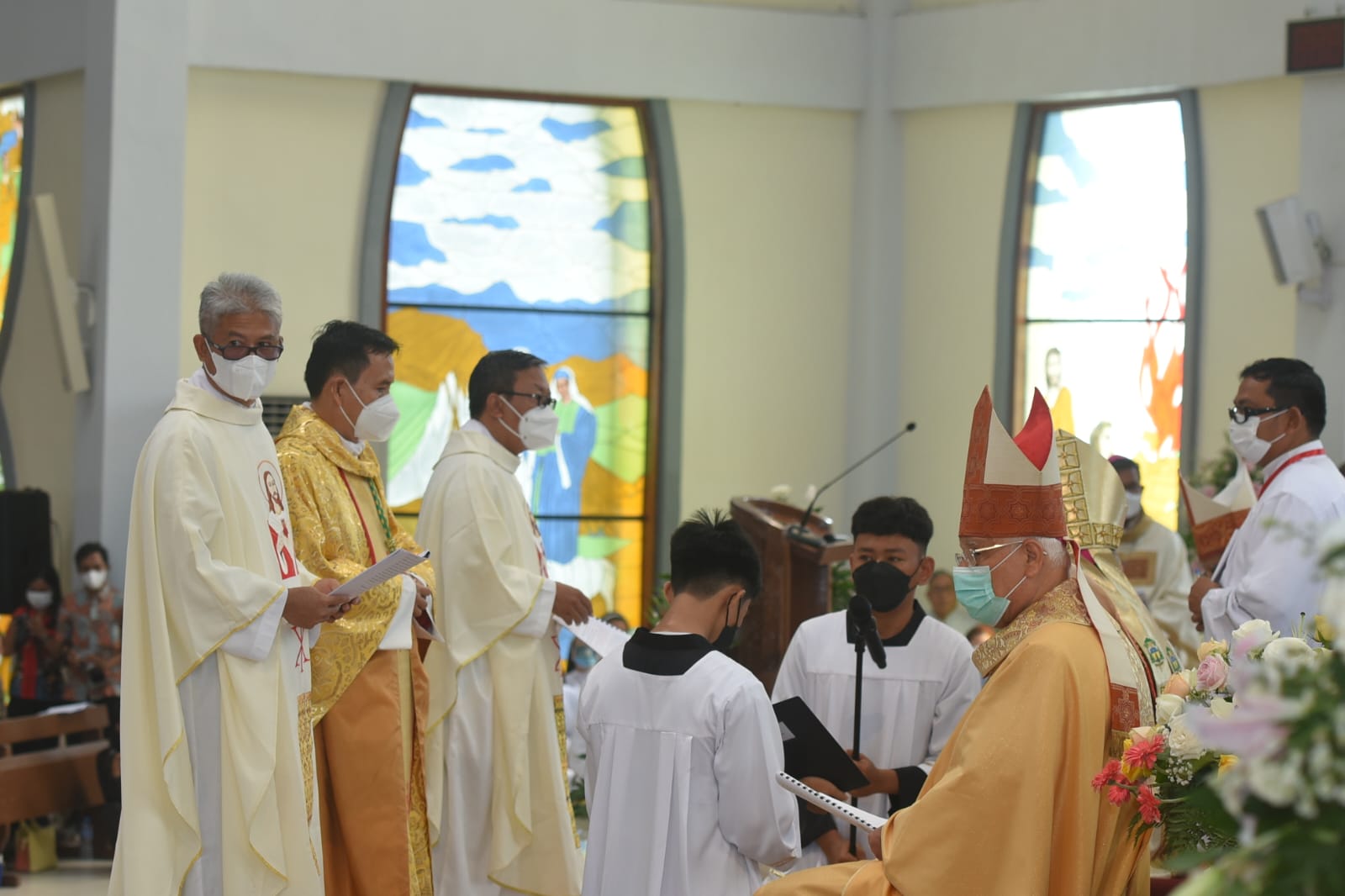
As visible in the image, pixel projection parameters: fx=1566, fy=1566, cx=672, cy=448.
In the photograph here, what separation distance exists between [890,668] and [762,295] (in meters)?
6.19

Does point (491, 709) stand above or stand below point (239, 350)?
below

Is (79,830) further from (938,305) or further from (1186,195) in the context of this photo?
(1186,195)

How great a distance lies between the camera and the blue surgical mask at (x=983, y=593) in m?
3.54

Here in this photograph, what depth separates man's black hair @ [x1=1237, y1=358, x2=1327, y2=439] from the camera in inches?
209

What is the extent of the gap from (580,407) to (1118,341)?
A: 11.6ft

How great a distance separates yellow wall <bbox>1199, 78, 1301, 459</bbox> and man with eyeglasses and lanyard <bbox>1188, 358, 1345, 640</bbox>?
396cm

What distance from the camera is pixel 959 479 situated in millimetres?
10164

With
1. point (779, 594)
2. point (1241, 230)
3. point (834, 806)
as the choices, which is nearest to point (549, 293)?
point (1241, 230)

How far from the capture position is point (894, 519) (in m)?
4.55

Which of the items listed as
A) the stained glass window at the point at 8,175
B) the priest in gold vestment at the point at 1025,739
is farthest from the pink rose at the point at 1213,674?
the stained glass window at the point at 8,175

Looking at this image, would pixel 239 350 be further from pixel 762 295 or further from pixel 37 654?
pixel 762 295

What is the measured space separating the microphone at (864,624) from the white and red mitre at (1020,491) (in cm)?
59

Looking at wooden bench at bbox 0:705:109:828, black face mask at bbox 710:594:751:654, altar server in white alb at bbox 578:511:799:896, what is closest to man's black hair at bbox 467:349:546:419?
black face mask at bbox 710:594:751:654

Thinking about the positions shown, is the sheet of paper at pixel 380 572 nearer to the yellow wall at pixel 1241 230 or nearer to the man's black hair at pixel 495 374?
the man's black hair at pixel 495 374
